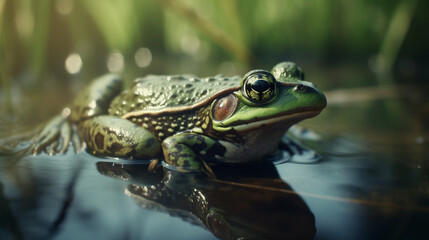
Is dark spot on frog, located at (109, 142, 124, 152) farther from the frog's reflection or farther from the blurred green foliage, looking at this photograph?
the blurred green foliage

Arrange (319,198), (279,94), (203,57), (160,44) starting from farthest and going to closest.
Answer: (160,44), (203,57), (279,94), (319,198)

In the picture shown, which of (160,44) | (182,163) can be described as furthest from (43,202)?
(160,44)

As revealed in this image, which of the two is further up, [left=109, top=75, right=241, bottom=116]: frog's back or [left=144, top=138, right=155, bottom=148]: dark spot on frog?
[left=109, top=75, right=241, bottom=116]: frog's back

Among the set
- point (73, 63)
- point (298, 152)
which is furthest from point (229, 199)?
point (73, 63)

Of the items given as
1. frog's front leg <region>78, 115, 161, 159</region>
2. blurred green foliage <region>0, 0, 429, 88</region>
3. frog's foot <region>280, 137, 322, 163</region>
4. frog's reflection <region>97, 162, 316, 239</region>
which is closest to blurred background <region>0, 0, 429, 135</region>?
blurred green foliage <region>0, 0, 429, 88</region>

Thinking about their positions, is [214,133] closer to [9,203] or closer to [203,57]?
[9,203]

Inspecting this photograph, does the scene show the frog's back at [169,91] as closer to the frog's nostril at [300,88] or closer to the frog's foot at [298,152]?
the frog's nostril at [300,88]

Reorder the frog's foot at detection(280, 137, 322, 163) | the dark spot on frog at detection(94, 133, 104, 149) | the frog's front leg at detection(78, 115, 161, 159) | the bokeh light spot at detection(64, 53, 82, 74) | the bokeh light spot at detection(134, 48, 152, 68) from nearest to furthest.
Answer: the frog's front leg at detection(78, 115, 161, 159) → the dark spot on frog at detection(94, 133, 104, 149) → the frog's foot at detection(280, 137, 322, 163) → the bokeh light spot at detection(64, 53, 82, 74) → the bokeh light spot at detection(134, 48, 152, 68)

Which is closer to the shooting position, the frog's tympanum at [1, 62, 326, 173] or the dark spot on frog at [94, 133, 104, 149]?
the frog's tympanum at [1, 62, 326, 173]
